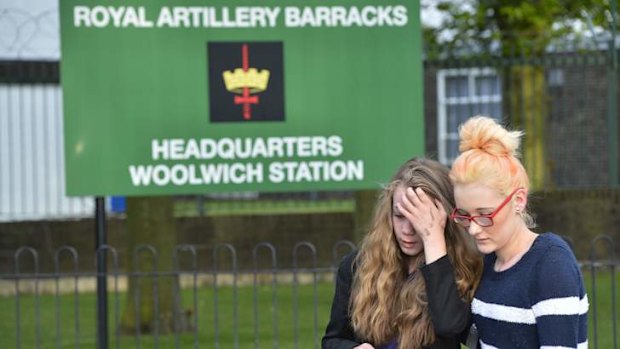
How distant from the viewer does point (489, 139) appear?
10.8ft

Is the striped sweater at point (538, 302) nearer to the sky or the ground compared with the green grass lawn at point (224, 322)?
nearer to the sky

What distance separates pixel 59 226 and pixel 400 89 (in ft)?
23.5

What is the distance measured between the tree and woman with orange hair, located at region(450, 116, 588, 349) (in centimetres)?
906

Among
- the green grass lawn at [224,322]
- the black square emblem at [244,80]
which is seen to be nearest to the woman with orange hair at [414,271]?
the black square emblem at [244,80]

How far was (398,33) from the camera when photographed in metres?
7.48

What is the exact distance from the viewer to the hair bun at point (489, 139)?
327cm

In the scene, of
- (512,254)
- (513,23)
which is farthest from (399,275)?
(513,23)

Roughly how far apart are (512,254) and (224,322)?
8312mm

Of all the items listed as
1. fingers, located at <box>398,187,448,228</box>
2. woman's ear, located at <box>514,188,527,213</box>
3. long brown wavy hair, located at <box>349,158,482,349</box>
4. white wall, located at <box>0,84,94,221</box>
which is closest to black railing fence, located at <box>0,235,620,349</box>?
white wall, located at <box>0,84,94,221</box>

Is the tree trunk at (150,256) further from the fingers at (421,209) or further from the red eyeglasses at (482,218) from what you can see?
the red eyeglasses at (482,218)

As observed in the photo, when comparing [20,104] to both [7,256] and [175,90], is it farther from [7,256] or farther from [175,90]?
[175,90]

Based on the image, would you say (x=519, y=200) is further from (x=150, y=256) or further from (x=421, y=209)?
(x=150, y=256)

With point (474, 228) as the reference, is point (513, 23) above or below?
above

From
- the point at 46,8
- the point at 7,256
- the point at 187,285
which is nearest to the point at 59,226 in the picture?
the point at 7,256
